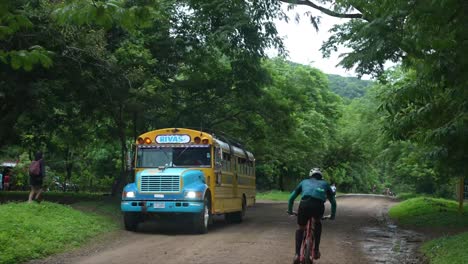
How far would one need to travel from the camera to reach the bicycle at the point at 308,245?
8.91 meters

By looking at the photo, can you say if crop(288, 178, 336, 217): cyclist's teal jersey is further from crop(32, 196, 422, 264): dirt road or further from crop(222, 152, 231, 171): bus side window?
crop(222, 152, 231, 171): bus side window

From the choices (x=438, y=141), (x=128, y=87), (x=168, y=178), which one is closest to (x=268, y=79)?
(x=128, y=87)

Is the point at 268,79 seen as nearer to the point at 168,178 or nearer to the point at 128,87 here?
the point at 128,87

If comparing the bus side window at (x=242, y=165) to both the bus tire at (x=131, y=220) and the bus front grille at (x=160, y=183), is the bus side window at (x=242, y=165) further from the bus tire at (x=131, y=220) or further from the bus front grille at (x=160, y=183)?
the bus tire at (x=131, y=220)

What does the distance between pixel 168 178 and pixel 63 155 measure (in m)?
31.9

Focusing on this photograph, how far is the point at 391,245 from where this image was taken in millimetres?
14414

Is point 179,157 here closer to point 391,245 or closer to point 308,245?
point 391,245

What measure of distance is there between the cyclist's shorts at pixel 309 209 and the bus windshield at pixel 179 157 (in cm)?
732

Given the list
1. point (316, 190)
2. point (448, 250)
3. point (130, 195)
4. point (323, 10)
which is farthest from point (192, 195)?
point (323, 10)

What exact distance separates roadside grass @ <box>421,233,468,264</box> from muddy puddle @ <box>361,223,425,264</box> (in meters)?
0.29

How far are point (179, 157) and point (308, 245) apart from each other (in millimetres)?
7913

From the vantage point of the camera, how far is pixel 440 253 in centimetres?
1149

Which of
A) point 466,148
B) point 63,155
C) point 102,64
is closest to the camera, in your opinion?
point 466,148

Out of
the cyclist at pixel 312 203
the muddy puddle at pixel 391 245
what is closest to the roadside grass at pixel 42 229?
the cyclist at pixel 312 203
